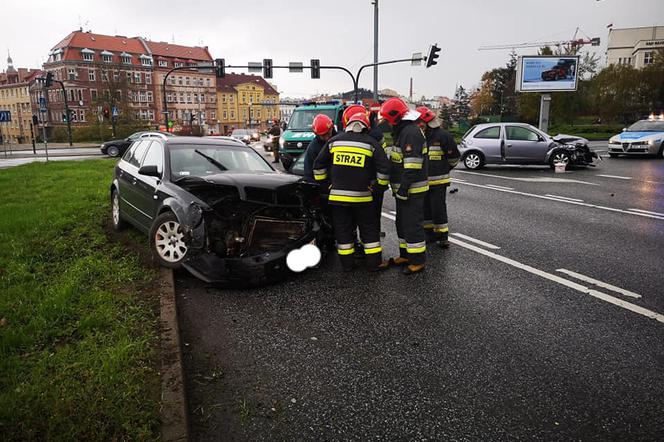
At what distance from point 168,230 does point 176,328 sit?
70.9 inches

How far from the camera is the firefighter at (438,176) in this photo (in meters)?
6.85

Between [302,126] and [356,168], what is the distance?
37.3 feet

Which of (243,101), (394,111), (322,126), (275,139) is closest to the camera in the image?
(394,111)

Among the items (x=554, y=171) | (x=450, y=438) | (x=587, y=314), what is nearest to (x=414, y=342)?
(x=450, y=438)

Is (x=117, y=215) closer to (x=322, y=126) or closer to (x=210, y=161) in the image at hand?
(x=210, y=161)

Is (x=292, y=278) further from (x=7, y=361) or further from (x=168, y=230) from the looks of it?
(x=7, y=361)

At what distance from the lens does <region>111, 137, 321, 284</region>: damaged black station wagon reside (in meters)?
4.84

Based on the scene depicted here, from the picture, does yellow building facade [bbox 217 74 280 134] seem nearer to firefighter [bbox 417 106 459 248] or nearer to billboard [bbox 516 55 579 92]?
billboard [bbox 516 55 579 92]

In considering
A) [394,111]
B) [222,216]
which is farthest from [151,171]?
[394,111]

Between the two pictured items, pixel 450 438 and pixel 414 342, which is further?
pixel 414 342

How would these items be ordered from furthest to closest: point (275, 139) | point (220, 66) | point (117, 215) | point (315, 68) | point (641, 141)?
point (220, 66), point (315, 68), point (275, 139), point (641, 141), point (117, 215)

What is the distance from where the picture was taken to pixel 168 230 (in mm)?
5293

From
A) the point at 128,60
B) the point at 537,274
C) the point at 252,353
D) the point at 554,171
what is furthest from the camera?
the point at 128,60

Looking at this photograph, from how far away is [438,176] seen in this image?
6.95 meters
